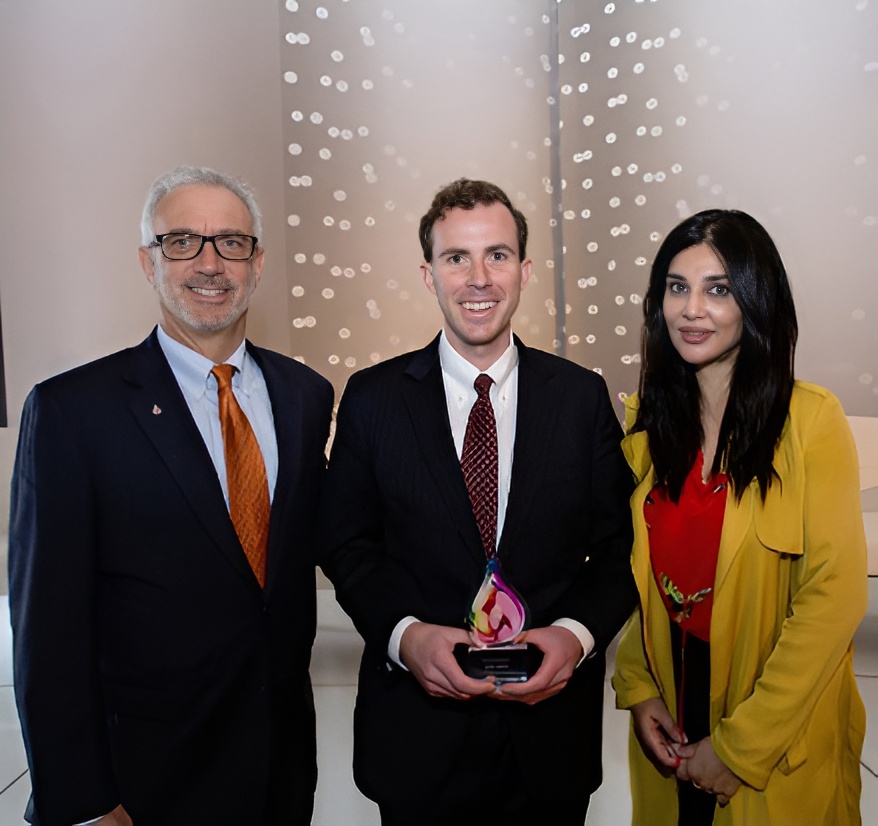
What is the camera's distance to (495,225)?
1.73m

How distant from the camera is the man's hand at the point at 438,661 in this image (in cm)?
148

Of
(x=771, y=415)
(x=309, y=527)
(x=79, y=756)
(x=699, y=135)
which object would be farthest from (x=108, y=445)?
(x=699, y=135)

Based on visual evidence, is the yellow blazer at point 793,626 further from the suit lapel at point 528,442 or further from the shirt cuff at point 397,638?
the shirt cuff at point 397,638

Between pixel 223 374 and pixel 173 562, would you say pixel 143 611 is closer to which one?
pixel 173 562

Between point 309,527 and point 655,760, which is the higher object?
point 309,527

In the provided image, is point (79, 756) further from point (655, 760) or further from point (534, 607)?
point (655, 760)

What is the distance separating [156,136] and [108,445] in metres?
3.12

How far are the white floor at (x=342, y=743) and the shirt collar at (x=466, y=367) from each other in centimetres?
173

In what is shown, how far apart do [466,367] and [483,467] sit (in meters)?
0.23

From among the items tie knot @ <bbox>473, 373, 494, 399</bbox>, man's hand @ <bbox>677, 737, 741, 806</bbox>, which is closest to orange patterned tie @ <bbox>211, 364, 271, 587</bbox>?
tie knot @ <bbox>473, 373, 494, 399</bbox>

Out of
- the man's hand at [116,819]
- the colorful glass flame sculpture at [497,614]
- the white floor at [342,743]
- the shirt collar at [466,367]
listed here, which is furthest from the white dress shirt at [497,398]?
the white floor at [342,743]

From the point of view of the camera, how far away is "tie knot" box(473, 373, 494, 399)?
5.65 ft

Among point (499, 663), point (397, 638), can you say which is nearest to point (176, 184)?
point (397, 638)

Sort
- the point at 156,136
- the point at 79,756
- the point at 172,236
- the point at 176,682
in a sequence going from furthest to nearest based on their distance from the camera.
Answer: the point at 156,136 → the point at 172,236 → the point at 176,682 → the point at 79,756
